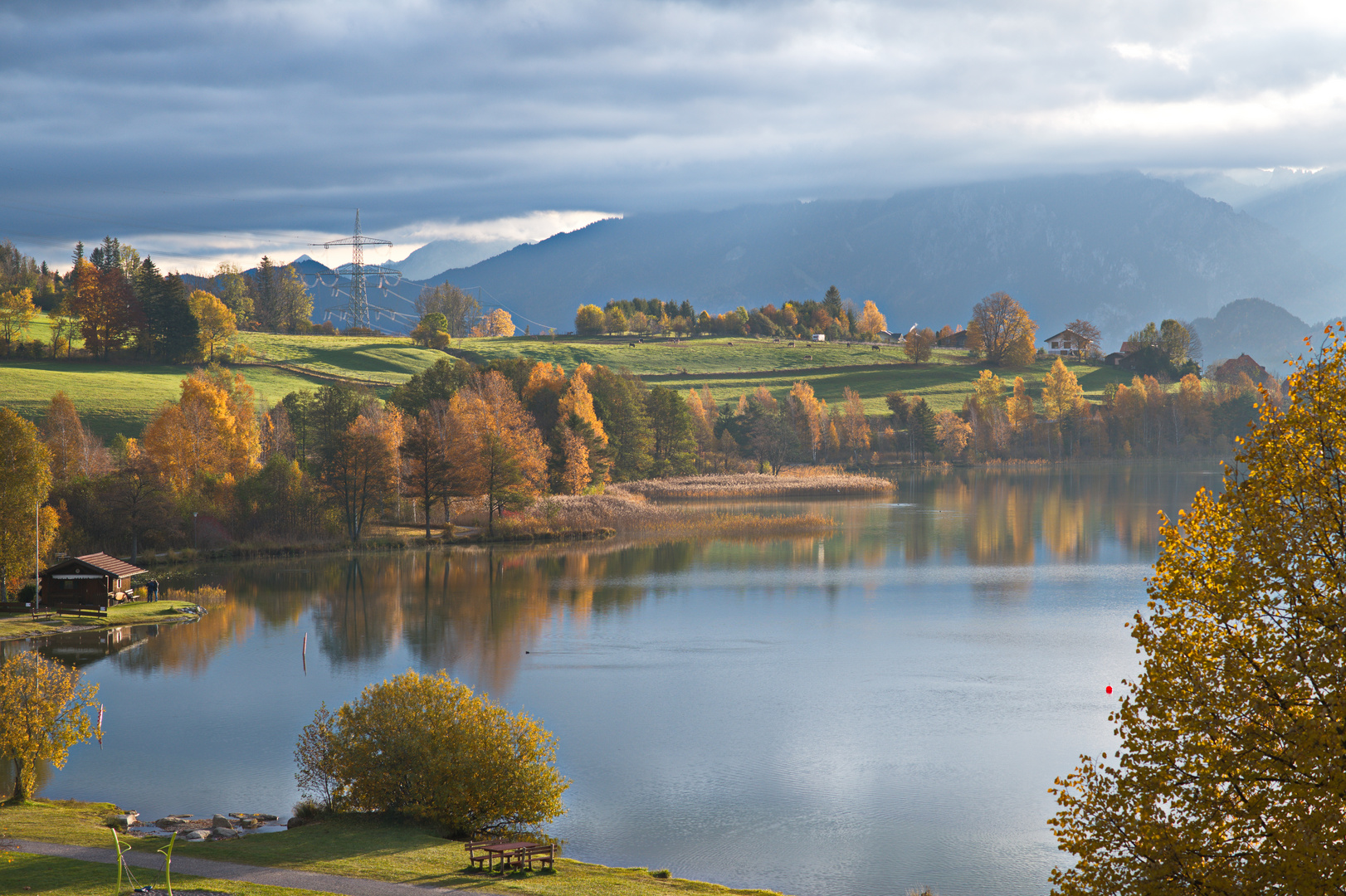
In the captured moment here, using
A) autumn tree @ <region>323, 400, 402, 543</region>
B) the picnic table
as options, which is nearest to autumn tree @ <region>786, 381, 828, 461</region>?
autumn tree @ <region>323, 400, 402, 543</region>

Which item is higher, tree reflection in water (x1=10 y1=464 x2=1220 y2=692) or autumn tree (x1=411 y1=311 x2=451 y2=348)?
autumn tree (x1=411 y1=311 x2=451 y2=348)

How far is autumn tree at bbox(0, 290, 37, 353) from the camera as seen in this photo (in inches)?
4304

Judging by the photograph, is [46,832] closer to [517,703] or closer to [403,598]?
[517,703]

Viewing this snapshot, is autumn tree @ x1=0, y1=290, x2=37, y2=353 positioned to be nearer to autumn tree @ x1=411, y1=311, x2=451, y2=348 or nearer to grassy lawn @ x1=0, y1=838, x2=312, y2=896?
autumn tree @ x1=411, y1=311, x2=451, y2=348

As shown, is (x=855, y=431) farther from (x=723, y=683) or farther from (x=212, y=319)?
(x=723, y=683)

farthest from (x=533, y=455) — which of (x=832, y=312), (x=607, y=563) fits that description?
(x=832, y=312)

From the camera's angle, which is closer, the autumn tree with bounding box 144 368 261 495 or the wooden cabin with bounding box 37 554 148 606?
the wooden cabin with bounding box 37 554 148 606

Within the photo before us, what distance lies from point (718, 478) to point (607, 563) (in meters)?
38.9

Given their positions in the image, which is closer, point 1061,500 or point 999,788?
point 999,788

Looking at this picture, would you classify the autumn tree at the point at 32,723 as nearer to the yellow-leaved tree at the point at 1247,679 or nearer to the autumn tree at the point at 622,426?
the yellow-leaved tree at the point at 1247,679

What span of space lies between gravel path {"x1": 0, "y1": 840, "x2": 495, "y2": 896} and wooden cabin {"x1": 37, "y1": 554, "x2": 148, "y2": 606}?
31210 millimetres

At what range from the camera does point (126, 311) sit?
11038 cm

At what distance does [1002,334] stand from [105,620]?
482 feet

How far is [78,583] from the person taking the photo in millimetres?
47188
